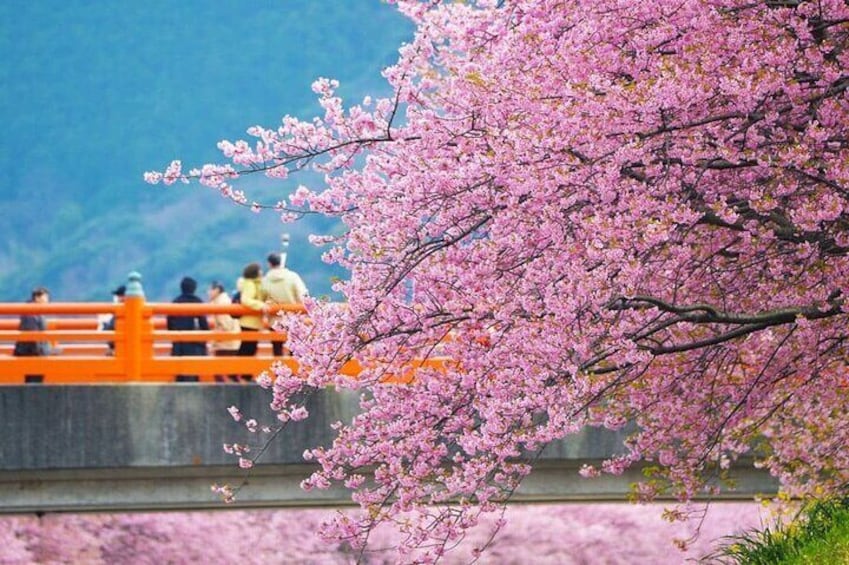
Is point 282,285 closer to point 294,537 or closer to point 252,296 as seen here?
point 252,296

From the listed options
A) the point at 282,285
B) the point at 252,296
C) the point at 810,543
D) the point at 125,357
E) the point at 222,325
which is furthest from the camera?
the point at 222,325

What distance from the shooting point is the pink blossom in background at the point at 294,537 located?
18059mm

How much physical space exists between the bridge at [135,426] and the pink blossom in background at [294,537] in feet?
1.79

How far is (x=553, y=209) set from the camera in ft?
26.9

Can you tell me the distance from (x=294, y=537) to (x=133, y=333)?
20.1 ft

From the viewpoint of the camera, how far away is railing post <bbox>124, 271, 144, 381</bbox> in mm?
14547

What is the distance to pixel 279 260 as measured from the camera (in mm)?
15547

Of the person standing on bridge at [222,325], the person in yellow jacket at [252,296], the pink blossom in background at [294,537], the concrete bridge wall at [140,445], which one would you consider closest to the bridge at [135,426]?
the concrete bridge wall at [140,445]

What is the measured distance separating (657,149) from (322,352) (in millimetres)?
2154

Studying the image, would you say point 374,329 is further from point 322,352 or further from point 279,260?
point 279,260

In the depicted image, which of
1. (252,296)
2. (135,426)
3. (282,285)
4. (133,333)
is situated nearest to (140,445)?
(135,426)

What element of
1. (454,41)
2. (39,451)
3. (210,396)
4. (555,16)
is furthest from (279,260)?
(555,16)

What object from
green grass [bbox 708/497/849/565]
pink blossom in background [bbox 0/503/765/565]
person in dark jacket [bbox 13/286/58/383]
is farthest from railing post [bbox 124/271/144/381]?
green grass [bbox 708/497/849/565]

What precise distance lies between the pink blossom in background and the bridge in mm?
544
